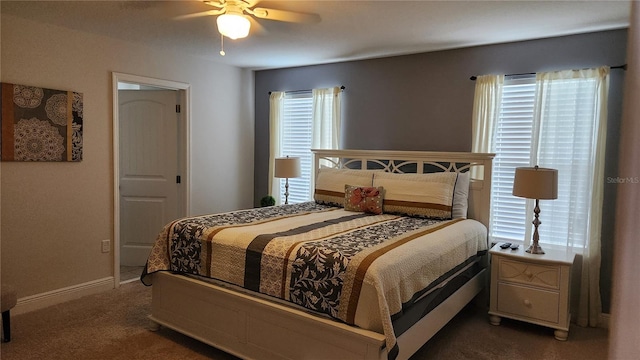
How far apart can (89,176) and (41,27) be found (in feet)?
4.09

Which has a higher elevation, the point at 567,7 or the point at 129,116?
the point at 567,7

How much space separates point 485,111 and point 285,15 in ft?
6.31

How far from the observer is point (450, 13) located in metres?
2.92

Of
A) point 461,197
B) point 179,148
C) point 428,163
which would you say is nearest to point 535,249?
point 461,197

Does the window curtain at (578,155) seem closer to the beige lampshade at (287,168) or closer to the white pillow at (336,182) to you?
the white pillow at (336,182)

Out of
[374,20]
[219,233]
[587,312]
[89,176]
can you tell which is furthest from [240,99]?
[587,312]

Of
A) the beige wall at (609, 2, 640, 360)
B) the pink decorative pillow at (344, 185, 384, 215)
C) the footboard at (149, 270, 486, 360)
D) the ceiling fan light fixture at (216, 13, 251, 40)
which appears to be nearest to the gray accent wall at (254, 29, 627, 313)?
the pink decorative pillow at (344, 185, 384, 215)

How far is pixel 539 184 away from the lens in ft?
10.0

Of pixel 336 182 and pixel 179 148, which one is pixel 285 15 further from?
pixel 179 148

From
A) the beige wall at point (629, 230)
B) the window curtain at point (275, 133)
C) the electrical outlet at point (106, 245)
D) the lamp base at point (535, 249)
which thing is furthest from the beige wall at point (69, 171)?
the beige wall at point (629, 230)

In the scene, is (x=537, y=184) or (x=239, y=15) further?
(x=537, y=184)

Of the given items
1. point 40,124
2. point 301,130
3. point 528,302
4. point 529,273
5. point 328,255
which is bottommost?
point 528,302

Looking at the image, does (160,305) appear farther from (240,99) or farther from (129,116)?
(240,99)

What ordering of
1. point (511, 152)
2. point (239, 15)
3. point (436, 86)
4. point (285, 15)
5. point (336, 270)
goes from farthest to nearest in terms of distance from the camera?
point (436, 86) < point (511, 152) < point (285, 15) < point (239, 15) < point (336, 270)
